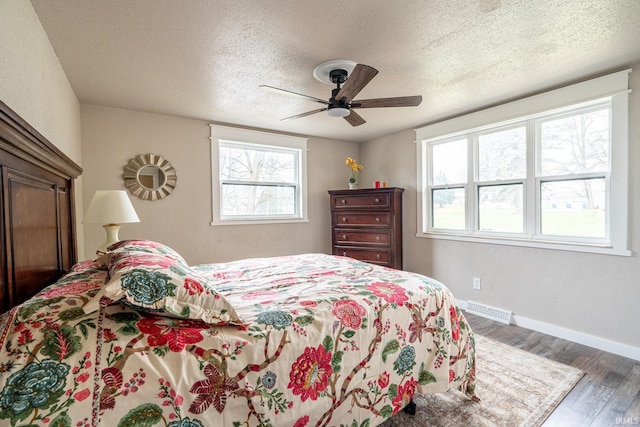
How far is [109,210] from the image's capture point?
91.2 inches

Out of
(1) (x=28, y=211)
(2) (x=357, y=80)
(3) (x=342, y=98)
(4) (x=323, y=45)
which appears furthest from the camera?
(3) (x=342, y=98)

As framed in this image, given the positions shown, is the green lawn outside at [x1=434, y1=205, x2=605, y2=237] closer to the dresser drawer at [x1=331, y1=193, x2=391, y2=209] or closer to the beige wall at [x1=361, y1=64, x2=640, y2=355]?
the beige wall at [x1=361, y1=64, x2=640, y2=355]

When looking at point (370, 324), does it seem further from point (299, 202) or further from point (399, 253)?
point (299, 202)

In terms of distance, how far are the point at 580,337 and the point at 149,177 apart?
181 inches

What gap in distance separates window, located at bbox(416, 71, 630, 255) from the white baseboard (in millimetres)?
772

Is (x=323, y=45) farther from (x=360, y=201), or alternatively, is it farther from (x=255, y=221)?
(x=255, y=221)

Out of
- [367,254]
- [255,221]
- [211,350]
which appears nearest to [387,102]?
[211,350]

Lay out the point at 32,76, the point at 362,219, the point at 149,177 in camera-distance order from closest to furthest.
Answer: the point at 32,76, the point at 149,177, the point at 362,219

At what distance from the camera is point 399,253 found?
3.96 m

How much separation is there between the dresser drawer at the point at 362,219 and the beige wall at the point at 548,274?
50 cm

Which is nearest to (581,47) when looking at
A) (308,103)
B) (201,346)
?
(308,103)

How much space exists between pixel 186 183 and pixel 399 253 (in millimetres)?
2855

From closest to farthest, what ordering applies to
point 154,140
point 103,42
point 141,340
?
point 141,340 → point 103,42 → point 154,140

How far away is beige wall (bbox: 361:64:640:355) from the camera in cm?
239
